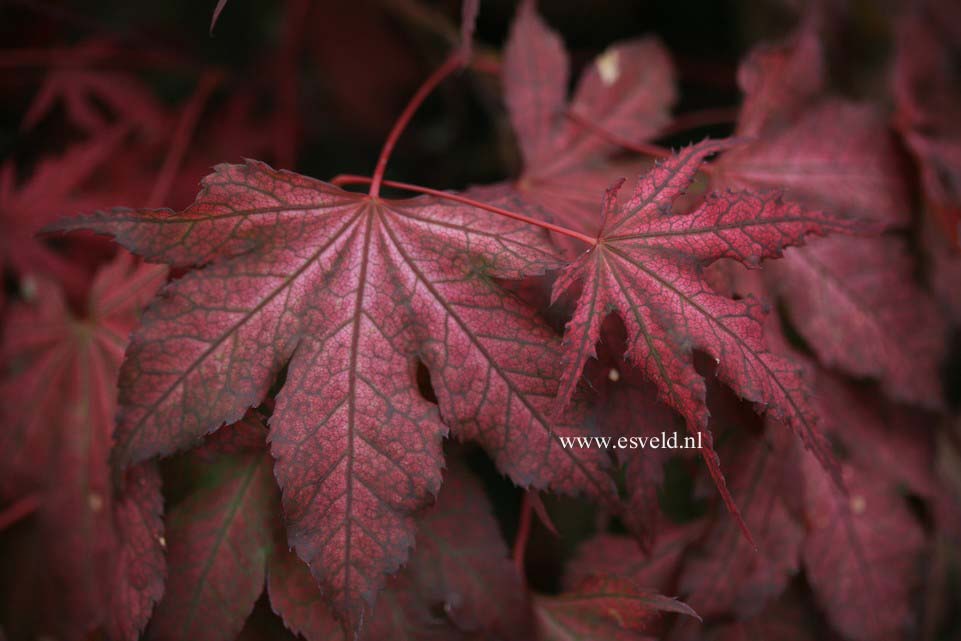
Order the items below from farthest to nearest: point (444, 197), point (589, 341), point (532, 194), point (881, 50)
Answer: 1. point (881, 50)
2. point (532, 194)
3. point (444, 197)
4. point (589, 341)

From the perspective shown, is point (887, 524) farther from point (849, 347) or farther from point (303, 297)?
point (303, 297)

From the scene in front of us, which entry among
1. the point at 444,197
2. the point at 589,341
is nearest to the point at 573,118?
the point at 444,197

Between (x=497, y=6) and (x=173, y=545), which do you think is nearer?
(x=173, y=545)

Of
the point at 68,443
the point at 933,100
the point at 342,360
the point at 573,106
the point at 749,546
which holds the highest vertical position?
the point at 933,100

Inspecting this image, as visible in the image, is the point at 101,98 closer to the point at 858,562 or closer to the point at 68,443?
the point at 68,443

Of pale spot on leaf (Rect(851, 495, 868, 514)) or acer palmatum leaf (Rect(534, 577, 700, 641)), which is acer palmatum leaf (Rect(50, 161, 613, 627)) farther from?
pale spot on leaf (Rect(851, 495, 868, 514))

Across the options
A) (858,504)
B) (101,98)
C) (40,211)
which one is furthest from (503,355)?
(101,98)

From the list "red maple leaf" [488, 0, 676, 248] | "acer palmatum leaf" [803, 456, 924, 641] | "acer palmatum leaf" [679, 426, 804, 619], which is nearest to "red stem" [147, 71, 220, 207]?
"red maple leaf" [488, 0, 676, 248]

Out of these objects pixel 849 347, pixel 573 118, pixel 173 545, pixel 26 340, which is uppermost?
pixel 573 118
